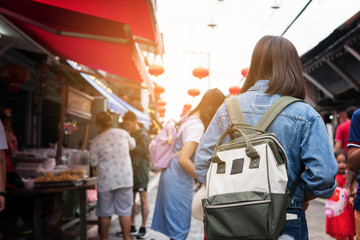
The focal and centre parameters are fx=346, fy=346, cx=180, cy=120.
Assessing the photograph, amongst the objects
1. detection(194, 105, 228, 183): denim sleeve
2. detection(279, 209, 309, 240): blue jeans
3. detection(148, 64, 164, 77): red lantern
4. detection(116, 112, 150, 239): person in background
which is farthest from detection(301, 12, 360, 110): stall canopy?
detection(279, 209, 309, 240): blue jeans

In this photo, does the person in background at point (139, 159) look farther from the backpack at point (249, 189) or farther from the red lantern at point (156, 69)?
the backpack at point (249, 189)

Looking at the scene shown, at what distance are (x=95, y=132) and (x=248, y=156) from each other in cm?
889

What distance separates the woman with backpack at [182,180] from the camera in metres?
3.84

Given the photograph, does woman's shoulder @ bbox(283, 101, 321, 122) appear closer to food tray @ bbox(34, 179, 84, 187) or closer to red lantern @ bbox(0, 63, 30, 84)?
food tray @ bbox(34, 179, 84, 187)

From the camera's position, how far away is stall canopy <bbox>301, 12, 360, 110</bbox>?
10.2m

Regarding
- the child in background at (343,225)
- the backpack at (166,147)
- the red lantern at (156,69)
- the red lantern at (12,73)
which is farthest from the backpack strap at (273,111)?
the red lantern at (156,69)

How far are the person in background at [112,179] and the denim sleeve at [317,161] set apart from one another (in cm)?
406

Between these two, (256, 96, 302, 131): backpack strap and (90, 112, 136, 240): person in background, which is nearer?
(256, 96, 302, 131): backpack strap

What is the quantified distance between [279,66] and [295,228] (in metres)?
0.92

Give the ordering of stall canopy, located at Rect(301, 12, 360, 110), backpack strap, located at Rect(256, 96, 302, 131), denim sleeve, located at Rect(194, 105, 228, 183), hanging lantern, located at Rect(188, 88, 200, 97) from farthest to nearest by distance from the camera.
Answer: hanging lantern, located at Rect(188, 88, 200, 97) → stall canopy, located at Rect(301, 12, 360, 110) → denim sleeve, located at Rect(194, 105, 228, 183) → backpack strap, located at Rect(256, 96, 302, 131)

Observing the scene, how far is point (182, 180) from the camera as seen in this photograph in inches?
164

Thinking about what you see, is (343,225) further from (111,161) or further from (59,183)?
(59,183)

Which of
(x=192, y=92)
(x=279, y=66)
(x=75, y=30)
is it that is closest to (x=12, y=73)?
(x=75, y=30)

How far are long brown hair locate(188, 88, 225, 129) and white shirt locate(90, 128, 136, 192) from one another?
217cm
